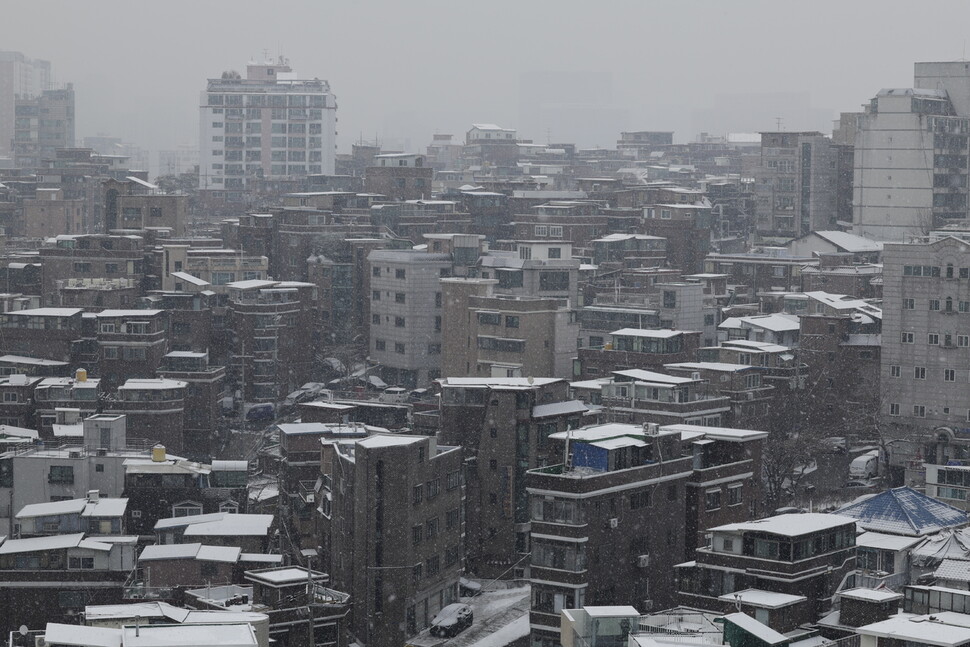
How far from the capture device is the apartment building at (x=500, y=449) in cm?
3153

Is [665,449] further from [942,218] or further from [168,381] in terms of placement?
[942,218]

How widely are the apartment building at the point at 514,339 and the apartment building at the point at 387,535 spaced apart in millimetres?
11518

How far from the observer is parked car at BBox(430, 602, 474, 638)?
94.0 ft

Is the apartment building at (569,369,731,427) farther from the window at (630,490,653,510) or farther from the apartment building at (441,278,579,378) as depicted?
the window at (630,490,653,510)

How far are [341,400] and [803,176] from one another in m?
28.6

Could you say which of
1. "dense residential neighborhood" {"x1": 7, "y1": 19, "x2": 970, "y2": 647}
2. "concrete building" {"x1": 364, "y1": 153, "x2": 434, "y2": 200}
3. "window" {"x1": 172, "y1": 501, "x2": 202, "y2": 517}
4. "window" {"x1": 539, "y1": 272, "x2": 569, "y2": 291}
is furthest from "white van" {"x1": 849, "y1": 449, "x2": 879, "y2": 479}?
"concrete building" {"x1": 364, "y1": 153, "x2": 434, "y2": 200}

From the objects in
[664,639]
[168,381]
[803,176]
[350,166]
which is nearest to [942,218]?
[803,176]

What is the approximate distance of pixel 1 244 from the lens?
59562 millimetres

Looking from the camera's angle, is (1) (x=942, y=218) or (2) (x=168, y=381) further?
(1) (x=942, y=218)

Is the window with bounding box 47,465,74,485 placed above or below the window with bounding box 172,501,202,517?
above

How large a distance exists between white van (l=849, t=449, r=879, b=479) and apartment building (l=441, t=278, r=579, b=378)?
6932mm

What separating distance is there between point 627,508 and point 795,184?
4066cm

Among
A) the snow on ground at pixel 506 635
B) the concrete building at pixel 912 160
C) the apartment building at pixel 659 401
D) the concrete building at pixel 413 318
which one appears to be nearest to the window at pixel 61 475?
the snow on ground at pixel 506 635

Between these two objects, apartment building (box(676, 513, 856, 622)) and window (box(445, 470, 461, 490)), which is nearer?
apartment building (box(676, 513, 856, 622))
